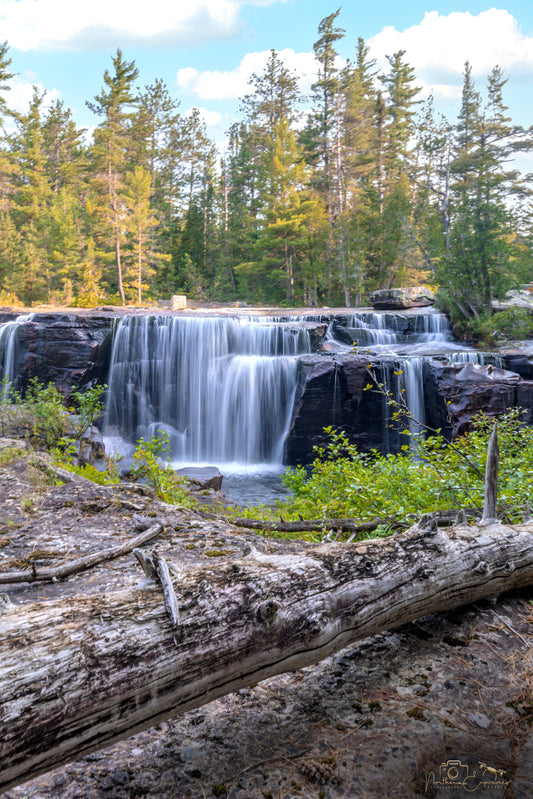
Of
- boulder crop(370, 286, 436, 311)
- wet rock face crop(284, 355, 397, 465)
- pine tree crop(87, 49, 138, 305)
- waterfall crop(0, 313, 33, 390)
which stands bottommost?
wet rock face crop(284, 355, 397, 465)

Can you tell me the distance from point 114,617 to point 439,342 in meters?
16.9

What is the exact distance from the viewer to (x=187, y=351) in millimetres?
15617

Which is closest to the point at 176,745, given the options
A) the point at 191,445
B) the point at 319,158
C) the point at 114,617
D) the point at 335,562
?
the point at 114,617

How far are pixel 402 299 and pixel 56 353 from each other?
47.7ft

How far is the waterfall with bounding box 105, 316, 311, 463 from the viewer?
14.8 meters

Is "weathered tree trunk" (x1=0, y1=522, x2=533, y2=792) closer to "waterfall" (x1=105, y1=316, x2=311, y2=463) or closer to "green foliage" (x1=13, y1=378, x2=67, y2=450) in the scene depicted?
"green foliage" (x1=13, y1=378, x2=67, y2=450)

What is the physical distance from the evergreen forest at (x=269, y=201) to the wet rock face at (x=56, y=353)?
12.2m

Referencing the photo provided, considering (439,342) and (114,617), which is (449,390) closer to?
(439,342)

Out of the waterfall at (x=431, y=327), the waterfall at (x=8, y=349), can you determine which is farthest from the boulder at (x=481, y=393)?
the waterfall at (x=8, y=349)

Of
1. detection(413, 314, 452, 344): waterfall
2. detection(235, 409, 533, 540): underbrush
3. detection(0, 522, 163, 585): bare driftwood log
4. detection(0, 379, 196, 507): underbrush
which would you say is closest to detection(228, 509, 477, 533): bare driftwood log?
detection(235, 409, 533, 540): underbrush

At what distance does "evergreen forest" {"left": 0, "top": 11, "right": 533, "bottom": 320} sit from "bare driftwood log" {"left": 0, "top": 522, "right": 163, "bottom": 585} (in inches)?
803

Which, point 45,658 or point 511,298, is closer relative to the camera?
point 45,658

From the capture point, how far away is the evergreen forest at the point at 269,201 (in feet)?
89.7

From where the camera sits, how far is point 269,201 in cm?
2755
